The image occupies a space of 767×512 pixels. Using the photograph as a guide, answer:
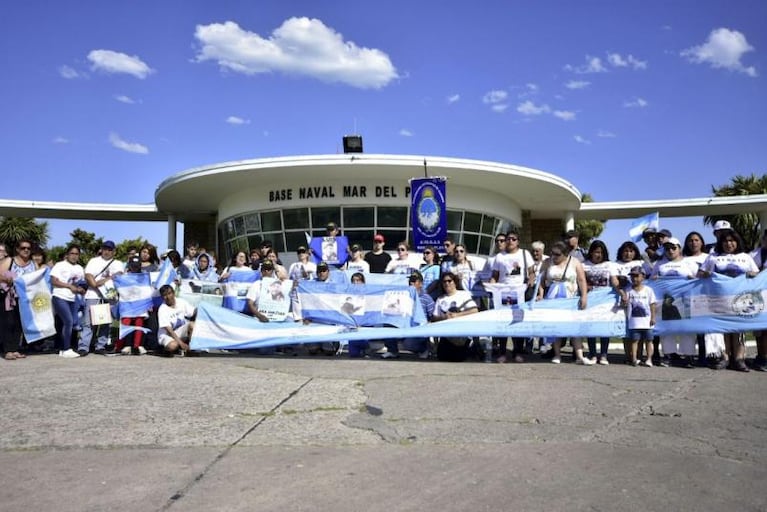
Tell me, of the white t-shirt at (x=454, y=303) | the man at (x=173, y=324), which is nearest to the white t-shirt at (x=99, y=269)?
the man at (x=173, y=324)

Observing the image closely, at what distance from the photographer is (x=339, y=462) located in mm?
3900

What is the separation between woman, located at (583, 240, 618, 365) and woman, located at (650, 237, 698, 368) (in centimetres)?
61

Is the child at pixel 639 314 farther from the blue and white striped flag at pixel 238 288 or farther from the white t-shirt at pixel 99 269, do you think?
the white t-shirt at pixel 99 269

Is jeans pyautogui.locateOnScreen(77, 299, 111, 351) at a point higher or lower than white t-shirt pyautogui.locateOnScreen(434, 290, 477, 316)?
lower

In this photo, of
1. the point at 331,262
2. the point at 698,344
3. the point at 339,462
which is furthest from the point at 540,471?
the point at 331,262

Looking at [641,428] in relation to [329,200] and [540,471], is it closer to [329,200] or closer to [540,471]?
[540,471]

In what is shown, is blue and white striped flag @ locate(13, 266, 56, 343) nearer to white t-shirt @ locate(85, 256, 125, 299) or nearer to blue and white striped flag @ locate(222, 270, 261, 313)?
white t-shirt @ locate(85, 256, 125, 299)

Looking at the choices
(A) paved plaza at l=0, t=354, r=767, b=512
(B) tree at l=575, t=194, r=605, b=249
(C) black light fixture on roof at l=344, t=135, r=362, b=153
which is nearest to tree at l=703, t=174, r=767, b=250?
(B) tree at l=575, t=194, r=605, b=249

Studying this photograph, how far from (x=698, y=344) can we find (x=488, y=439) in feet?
17.5

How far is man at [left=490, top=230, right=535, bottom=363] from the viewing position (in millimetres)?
8844

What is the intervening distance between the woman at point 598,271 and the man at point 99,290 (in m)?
7.29

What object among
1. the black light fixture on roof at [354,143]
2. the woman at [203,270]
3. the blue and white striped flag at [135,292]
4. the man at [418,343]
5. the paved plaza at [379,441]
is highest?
the black light fixture on roof at [354,143]

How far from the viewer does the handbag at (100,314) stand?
934 cm

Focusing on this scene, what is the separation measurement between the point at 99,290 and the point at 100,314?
1.42 ft
